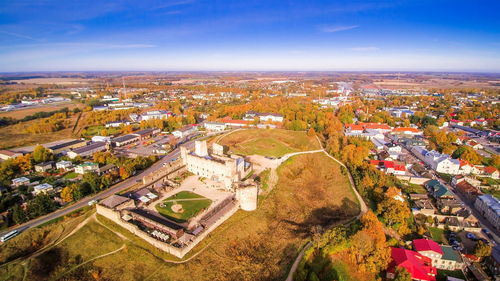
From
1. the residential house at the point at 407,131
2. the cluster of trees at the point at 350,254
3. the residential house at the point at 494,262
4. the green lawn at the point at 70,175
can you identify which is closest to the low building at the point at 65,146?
the green lawn at the point at 70,175

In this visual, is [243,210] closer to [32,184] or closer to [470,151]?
[32,184]

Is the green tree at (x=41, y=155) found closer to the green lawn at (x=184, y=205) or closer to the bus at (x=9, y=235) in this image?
the bus at (x=9, y=235)

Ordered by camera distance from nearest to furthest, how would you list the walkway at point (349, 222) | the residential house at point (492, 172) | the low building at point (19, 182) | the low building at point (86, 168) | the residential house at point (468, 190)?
the walkway at point (349, 222), the residential house at point (468, 190), the low building at point (19, 182), the low building at point (86, 168), the residential house at point (492, 172)

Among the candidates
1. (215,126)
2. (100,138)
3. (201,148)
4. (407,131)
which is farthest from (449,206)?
(100,138)

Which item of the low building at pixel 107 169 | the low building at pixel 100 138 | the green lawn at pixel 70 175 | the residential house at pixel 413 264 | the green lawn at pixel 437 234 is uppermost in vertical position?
the low building at pixel 100 138

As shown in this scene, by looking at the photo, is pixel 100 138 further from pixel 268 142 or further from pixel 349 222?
pixel 349 222

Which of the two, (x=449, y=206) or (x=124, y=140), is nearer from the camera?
(x=449, y=206)

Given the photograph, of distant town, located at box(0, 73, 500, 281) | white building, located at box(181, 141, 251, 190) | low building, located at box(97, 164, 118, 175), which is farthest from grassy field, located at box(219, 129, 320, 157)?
low building, located at box(97, 164, 118, 175)
